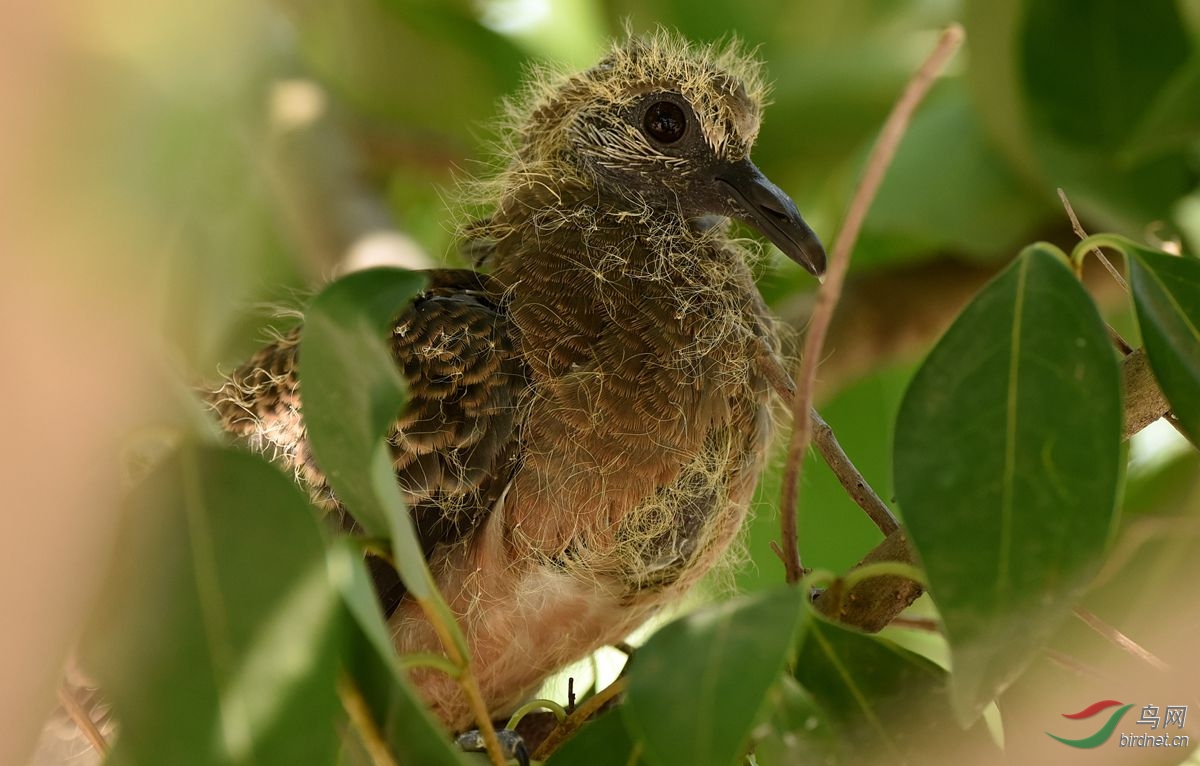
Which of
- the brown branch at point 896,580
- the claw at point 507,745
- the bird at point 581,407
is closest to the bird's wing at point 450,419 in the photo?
the bird at point 581,407

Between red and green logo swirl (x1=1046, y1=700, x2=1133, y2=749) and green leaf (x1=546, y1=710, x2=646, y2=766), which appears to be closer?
green leaf (x1=546, y1=710, x2=646, y2=766)

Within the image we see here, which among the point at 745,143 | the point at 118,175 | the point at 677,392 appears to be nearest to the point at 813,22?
the point at 745,143

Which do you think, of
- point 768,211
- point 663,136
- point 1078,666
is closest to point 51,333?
point 1078,666

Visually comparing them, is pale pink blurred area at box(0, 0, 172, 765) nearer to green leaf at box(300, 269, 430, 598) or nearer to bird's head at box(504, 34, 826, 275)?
green leaf at box(300, 269, 430, 598)

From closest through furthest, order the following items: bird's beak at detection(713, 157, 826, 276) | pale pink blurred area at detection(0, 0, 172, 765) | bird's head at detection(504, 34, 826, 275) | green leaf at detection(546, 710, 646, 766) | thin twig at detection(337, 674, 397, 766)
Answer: pale pink blurred area at detection(0, 0, 172, 765) → thin twig at detection(337, 674, 397, 766) → green leaf at detection(546, 710, 646, 766) → bird's beak at detection(713, 157, 826, 276) → bird's head at detection(504, 34, 826, 275)

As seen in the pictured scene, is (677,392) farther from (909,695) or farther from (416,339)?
(909,695)

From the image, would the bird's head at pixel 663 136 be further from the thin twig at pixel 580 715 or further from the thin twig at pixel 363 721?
the thin twig at pixel 363 721

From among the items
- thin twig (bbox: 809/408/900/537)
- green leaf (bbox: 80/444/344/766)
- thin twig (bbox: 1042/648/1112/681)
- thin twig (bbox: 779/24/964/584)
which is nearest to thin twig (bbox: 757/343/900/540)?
thin twig (bbox: 809/408/900/537)
